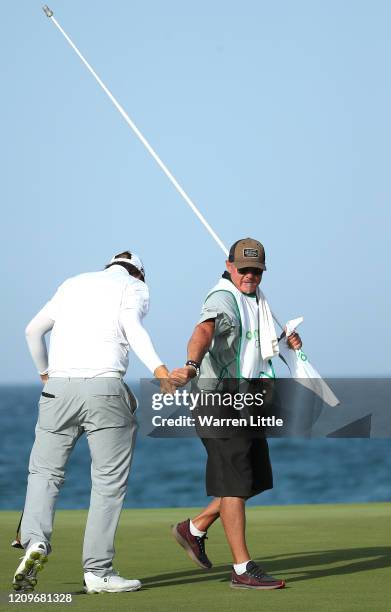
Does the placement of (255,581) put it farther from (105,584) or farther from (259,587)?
(105,584)

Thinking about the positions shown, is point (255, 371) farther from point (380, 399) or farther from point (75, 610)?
point (380, 399)

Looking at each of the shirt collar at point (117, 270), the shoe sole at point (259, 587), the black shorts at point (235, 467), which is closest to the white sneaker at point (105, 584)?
the shoe sole at point (259, 587)

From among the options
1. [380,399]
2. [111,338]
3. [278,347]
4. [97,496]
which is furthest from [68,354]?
[380,399]

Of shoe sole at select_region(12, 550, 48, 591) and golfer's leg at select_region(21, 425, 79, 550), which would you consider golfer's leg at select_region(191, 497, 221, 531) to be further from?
shoe sole at select_region(12, 550, 48, 591)

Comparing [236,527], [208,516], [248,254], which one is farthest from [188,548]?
[248,254]

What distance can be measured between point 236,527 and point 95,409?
3.31 ft

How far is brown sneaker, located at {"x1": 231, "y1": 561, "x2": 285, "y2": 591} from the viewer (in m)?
7.76

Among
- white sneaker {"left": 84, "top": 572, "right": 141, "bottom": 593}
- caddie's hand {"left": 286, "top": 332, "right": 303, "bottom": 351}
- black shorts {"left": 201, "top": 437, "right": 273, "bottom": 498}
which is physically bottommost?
white sneaker {"left": 84, "top": 572, "right": 141, "bottom": 593}

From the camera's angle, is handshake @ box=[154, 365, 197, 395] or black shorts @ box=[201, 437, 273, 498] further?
black shorts @ box=[201, 437, 273, 498]

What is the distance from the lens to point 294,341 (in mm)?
8469

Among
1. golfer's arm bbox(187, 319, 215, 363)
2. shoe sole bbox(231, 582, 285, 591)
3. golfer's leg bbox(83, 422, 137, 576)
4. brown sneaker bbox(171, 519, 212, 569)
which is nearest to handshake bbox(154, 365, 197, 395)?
golfer's arm bbox(187, 319, 215, 363)

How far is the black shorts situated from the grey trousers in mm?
592

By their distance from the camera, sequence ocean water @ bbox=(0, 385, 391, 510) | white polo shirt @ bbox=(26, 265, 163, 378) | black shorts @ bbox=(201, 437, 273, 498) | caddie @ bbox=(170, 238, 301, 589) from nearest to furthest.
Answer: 1. white polo shirt @ bbox=(26, 265, 163, 378)
2. caddie @ bbox=(170, 238, 301, 589)
3. black shorts @ bbox=(201, 437, 273, 498)
4. ocean water @ bbox=(0, 385, 391, 510)

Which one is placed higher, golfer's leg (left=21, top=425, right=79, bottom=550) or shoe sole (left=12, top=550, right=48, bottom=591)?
golfer's leg (left=21, top=425, right=79, bottom=550)
